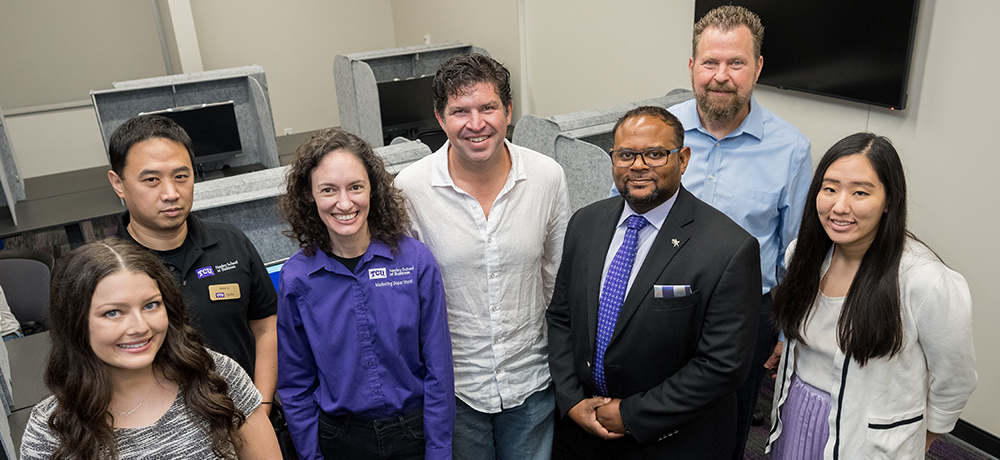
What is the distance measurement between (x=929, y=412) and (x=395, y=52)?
14.3 feet

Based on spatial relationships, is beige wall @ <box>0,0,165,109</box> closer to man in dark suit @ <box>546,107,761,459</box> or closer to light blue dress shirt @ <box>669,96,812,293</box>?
light blue dress shirt @ <box>669,96,812,293</box>

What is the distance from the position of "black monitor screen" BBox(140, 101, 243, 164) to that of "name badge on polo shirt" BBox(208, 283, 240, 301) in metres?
3.01

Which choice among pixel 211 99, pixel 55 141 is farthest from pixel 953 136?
pixel 55 141

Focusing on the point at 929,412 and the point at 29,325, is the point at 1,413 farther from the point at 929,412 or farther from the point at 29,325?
the point at 929,412

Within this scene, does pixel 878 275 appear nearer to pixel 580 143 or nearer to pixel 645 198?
pixel 645 198

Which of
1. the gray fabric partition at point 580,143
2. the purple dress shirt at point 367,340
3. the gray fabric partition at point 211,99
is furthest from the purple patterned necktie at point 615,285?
the gray fabric partition at point 211,99

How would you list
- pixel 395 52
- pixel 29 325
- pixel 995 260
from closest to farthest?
pixel 995 260, pixel 29 325, pixel 395 52

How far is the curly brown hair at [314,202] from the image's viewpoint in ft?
4.55

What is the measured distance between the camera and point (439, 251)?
4.96ft

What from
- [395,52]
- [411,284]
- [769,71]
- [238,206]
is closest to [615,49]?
[769,71]

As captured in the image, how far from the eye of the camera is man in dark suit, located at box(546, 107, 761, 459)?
129 cm

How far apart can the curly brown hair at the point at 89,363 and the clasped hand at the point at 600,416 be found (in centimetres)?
74

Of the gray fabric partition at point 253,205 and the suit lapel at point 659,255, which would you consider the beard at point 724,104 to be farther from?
the gray fabric partition at point 253,205

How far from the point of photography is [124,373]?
1.12m
